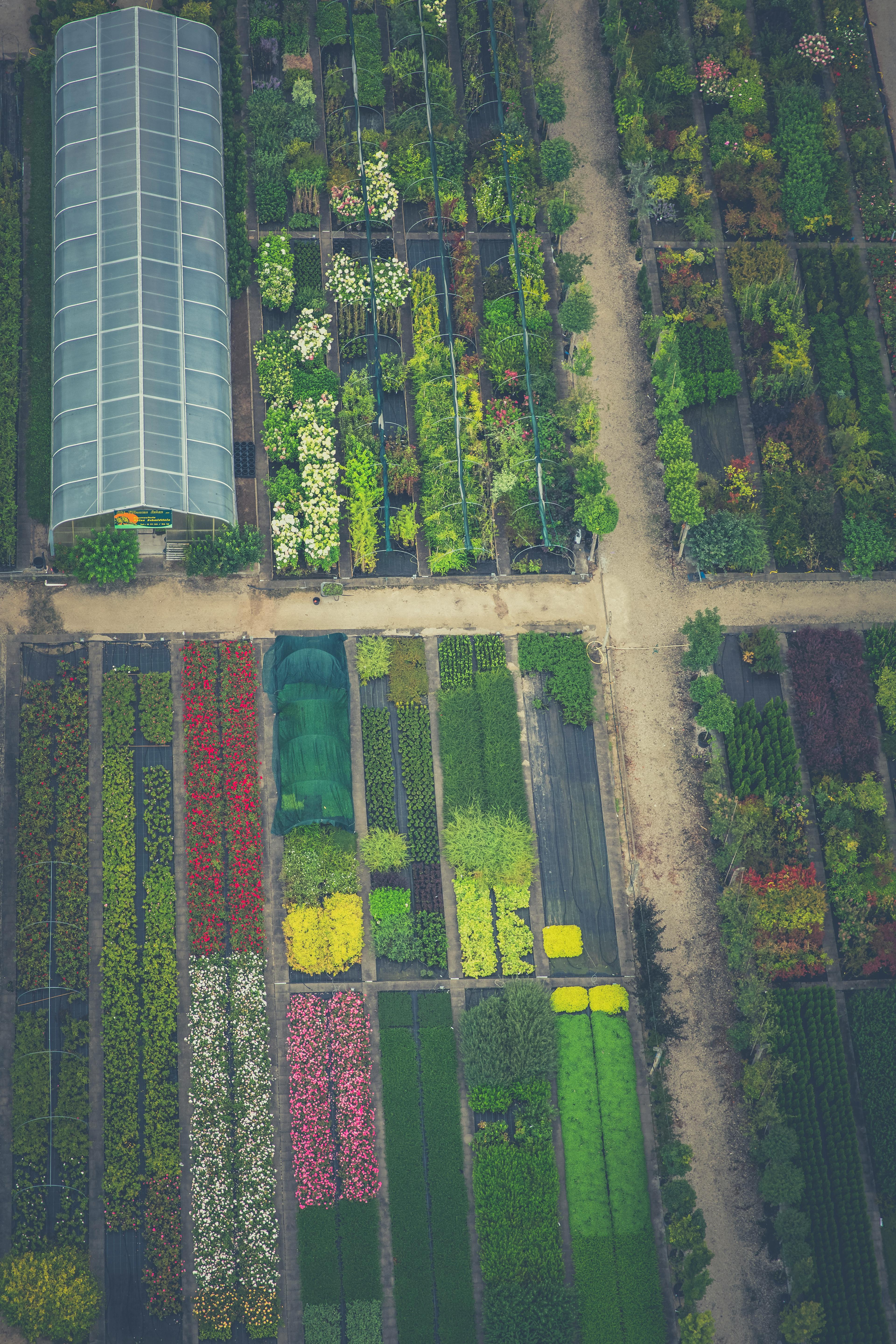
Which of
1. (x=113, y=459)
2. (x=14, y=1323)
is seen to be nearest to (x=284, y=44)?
(x=113, y=459)

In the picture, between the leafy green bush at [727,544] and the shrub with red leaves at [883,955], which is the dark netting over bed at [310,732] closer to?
the leafy green bush at [727,544]

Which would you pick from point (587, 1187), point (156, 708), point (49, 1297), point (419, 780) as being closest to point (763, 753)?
point (419, 780)

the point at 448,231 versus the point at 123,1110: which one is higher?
the point at 448,231

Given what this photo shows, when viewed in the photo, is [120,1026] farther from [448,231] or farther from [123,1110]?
[448,231]

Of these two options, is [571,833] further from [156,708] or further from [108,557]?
[108,557]

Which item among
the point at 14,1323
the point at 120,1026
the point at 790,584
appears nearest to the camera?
the point at 14,1323

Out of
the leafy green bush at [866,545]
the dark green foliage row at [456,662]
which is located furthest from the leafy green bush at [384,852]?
the leafy green bush at [866,545]
